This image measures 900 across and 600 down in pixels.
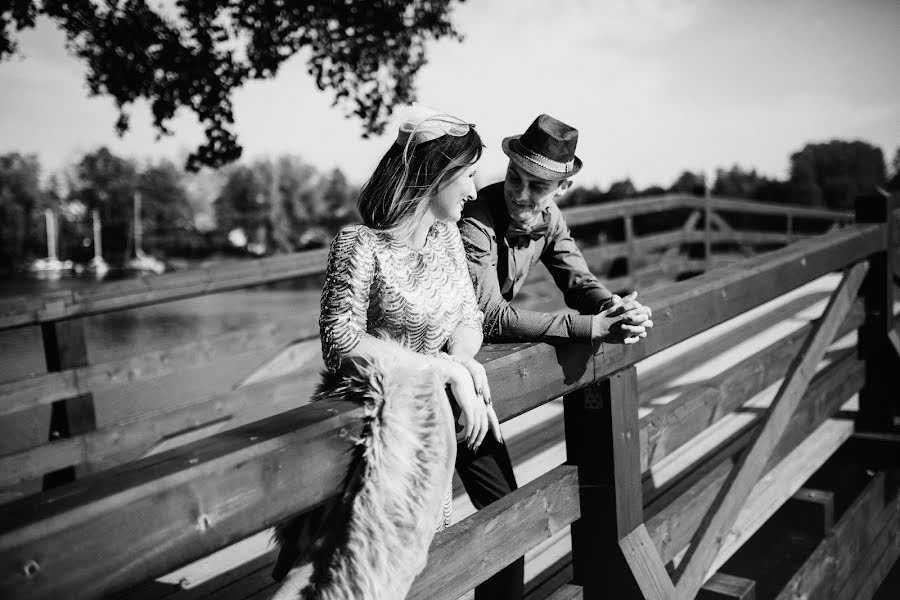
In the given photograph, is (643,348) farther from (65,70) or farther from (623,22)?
(623,22)

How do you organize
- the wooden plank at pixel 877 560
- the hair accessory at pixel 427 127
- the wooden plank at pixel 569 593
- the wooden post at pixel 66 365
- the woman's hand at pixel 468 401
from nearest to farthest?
the woman's hand at pixel 468 401, the hair accessory at pixel 427 127, the wooden plank at pixel 569 593, the wooden post at pixel 66 365, the wooden plank at pixel 877 560

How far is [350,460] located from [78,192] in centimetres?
7744

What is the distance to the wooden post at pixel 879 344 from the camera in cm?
445

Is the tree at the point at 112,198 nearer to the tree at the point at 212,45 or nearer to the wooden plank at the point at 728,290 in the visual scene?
the tree at the point at 212,45

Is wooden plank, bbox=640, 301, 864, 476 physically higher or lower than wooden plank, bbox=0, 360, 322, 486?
higher

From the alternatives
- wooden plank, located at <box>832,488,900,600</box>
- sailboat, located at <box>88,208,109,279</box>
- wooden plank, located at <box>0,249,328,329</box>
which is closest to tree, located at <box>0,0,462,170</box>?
wooden plank, located at <box>0,249,328,329</box>

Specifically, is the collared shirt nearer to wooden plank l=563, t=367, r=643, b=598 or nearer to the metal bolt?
wooden plank l=563, t=367, r=643, b=598

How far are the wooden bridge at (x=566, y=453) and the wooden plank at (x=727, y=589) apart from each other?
0.03 feet

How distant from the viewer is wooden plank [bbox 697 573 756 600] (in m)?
2.66

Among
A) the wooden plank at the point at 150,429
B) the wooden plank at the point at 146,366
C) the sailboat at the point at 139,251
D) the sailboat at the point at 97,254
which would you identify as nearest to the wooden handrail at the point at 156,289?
the wooden plank at the point at 146,366

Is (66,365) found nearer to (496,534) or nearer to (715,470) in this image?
(496,534)

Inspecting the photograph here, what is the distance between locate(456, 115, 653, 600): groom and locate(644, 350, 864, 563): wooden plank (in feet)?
2.11

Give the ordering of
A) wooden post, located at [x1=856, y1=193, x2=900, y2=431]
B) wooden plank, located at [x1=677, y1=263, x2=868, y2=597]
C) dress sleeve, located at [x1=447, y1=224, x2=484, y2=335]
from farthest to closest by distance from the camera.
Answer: wooden post, located at [x1=856, y1=193, x2=900, y2=431] < wooden plank, located at [x1=677, y1=263, x2=868, y2=597] < dress sleeve, located at [x1=447, y1=224, x2=484, y2=335]

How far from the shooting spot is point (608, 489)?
205 centimetres
